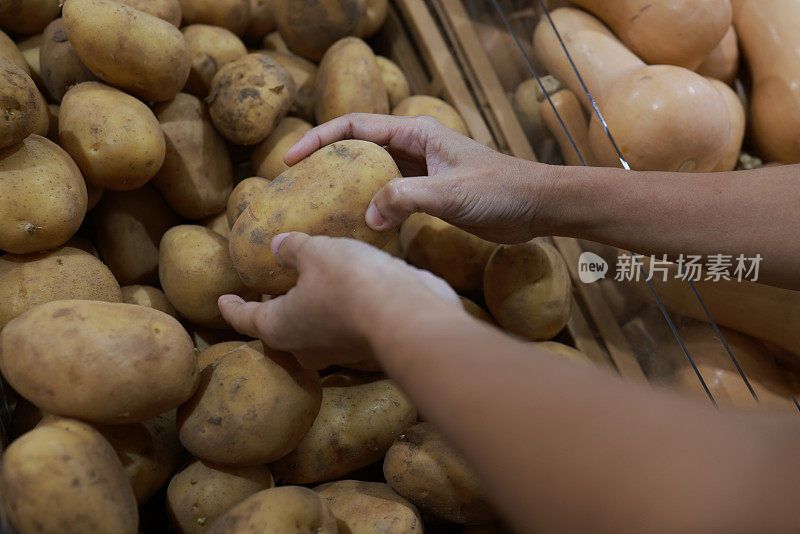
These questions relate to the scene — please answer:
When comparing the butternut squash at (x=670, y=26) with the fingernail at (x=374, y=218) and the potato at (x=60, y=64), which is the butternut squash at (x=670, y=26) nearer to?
the fingernail at (x=374, y=218)

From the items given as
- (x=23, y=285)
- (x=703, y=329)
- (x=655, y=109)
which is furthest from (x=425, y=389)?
(x=655, y=109)

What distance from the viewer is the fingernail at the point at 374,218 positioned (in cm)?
97

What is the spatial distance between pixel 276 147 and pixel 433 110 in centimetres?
39

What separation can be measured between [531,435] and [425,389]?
11cm

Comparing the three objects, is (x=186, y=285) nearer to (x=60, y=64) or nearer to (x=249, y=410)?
(x=249, y=410)

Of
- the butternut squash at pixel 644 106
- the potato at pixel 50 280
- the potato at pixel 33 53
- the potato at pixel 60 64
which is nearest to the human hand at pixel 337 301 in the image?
the potato at pixel 50 280

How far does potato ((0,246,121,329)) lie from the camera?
3.10 ft

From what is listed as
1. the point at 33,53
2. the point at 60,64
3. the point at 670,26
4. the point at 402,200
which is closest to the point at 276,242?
the point at 402,200

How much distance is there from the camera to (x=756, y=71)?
1.71 m

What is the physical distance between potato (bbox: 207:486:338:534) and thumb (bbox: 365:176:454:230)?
0.43 m

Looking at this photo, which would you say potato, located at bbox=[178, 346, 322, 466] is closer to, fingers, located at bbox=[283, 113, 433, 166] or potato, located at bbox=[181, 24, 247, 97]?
fingers, located at bbox=[283, 113, 433, 166]

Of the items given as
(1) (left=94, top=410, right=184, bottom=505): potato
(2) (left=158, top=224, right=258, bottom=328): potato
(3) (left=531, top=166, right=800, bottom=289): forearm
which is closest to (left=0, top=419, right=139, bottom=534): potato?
(1) (left=94, top=410, right=184, bottom=505): potato

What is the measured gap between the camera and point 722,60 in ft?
5.60

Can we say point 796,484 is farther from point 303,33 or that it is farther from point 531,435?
point 303,33
